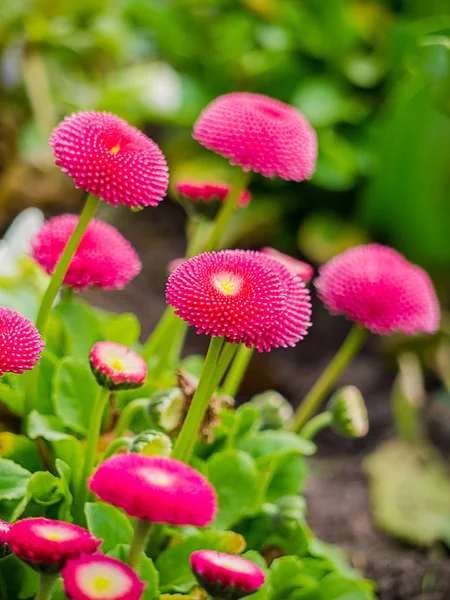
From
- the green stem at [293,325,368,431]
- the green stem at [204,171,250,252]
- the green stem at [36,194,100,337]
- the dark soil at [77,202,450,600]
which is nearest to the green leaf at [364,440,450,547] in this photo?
the dark soil at [77,202,450,600]

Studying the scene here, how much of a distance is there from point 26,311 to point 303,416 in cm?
34

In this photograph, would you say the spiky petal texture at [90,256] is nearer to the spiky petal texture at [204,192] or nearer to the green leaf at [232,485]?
the spiky petal texture at [204,192]

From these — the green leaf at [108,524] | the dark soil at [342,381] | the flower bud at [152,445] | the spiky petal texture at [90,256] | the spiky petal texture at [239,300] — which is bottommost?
the dark soil at [342,381]

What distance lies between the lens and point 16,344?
0.52m

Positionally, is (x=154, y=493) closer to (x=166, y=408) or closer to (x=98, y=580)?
(x=98, y=580)

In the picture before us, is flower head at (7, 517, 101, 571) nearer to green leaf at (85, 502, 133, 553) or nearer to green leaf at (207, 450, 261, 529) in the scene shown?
green leaf at (85, 502, 133, 553)

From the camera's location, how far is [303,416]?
0.89 meters

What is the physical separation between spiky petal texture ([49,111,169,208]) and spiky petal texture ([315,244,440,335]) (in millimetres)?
226

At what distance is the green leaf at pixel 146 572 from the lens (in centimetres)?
61

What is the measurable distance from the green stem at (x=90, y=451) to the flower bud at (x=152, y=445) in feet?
0.14

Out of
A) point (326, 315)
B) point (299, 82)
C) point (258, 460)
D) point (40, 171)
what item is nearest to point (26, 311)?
point (258, 460)

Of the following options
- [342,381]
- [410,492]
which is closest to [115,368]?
[410,492]

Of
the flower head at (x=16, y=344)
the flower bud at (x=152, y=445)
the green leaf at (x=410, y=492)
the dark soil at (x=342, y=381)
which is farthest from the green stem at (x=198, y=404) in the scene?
the green leaf at (x=410, y=492)

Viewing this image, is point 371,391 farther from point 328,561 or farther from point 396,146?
point 328,561
